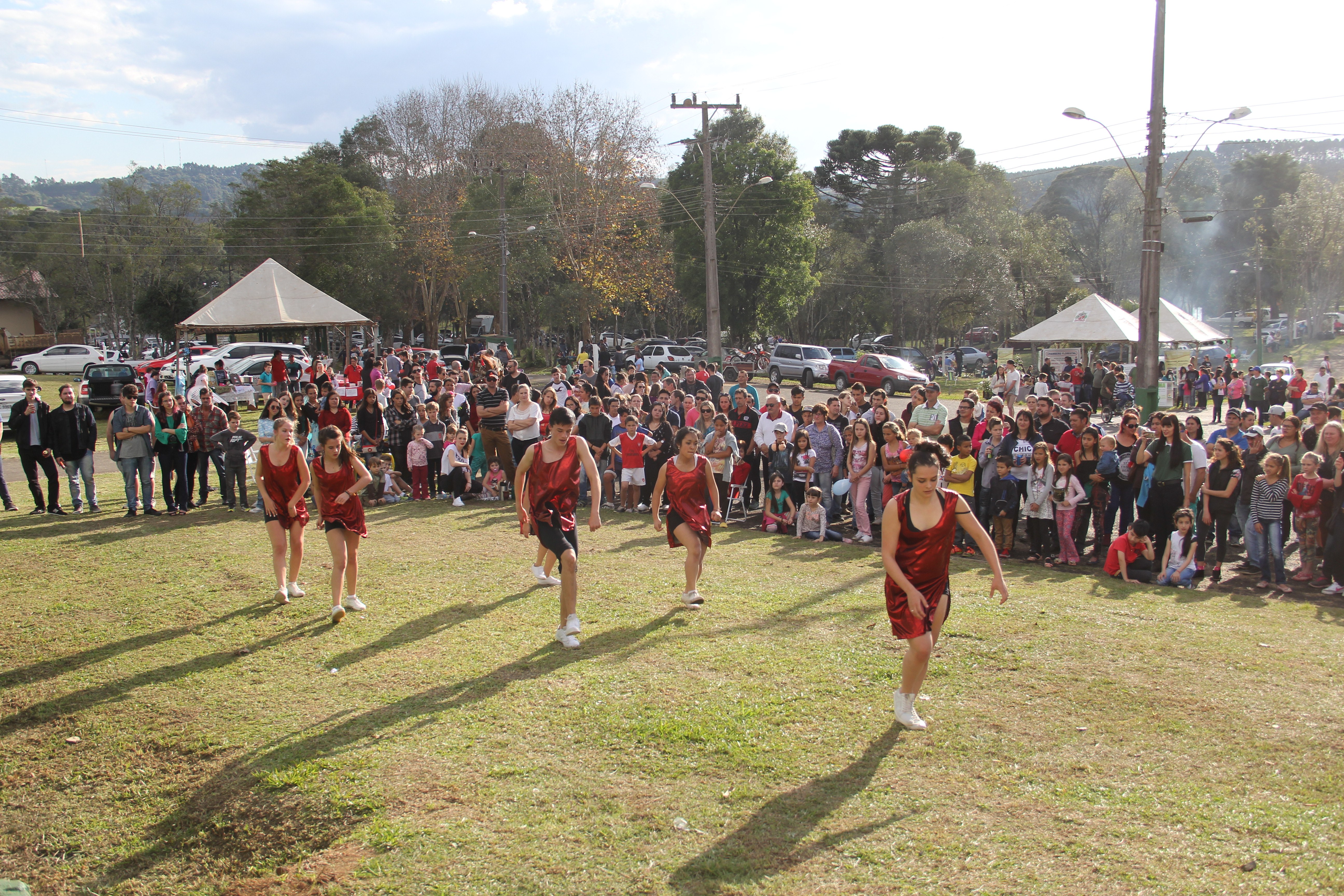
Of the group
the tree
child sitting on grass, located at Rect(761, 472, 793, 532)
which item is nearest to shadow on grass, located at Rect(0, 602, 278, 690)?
child sitting on grass, located at Rect(761, 472, 793, 532)

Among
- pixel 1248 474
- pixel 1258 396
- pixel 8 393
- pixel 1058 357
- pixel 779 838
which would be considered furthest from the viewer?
pixel 1058 357

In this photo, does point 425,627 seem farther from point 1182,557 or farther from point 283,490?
point 1182,557

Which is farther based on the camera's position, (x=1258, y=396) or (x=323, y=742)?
(x=1258, y=396)

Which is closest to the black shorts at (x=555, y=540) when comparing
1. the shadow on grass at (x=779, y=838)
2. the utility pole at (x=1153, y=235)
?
the shadow on grass at (x=779, y=838)

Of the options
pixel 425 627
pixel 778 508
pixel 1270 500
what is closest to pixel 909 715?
pixel 425 627

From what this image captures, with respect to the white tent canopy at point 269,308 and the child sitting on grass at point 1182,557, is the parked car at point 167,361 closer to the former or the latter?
the white tent canopy at point 269,308

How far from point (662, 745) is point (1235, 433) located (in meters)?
9.08

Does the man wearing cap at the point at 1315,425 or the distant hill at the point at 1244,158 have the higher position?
the distant hill at the point at 1244,158

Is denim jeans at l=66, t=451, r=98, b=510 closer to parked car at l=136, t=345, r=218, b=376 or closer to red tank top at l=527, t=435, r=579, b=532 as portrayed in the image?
red tank top at l=527, t=435, r=579, b=532

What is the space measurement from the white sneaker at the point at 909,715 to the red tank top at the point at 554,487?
9.24 feet

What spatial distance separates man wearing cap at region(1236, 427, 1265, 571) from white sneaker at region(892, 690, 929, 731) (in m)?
6.45

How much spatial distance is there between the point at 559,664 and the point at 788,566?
3909 mm

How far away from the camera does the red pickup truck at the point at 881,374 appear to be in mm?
31734

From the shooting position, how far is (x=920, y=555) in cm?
516
